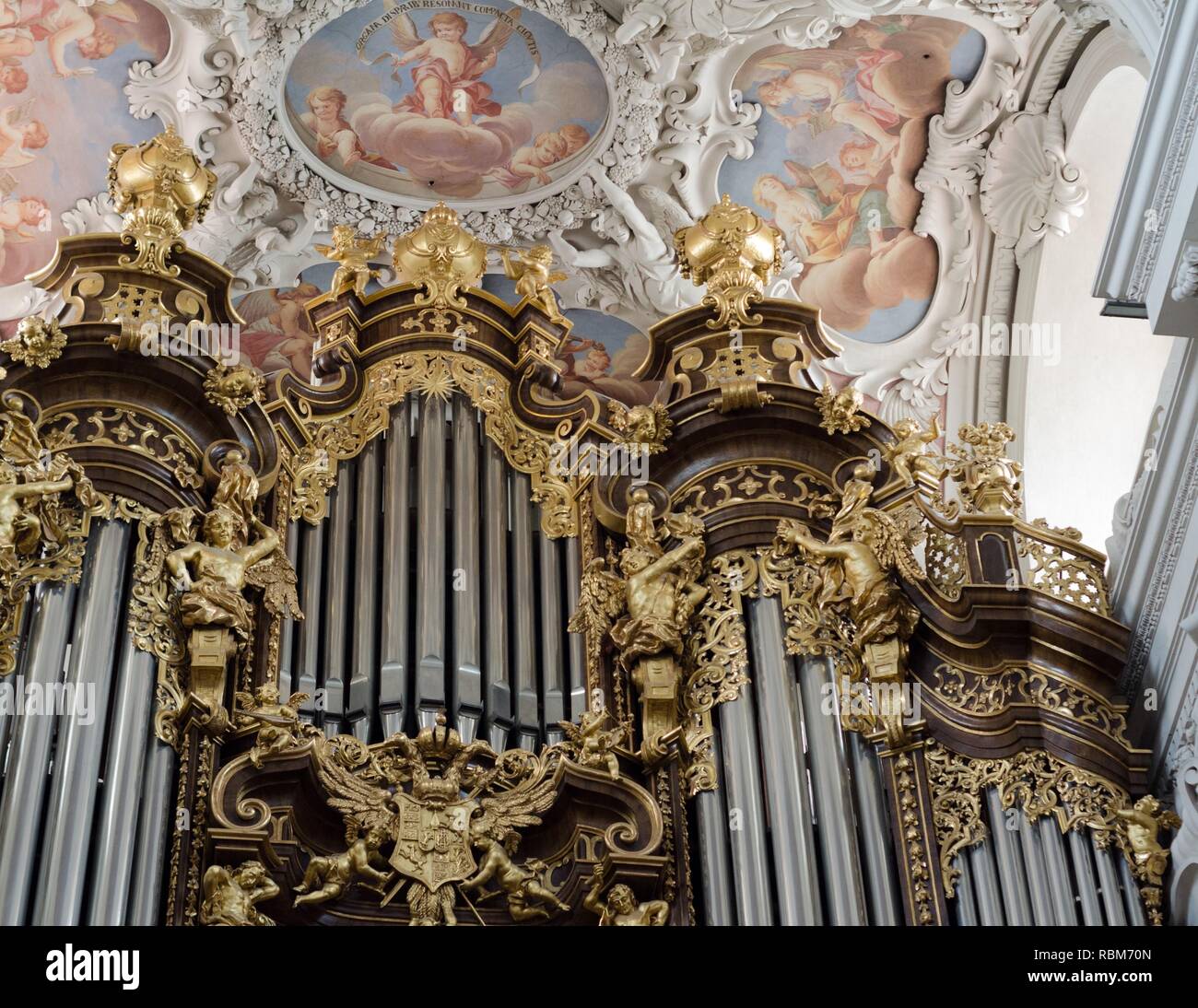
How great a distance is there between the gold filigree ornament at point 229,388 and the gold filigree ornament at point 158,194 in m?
0.77

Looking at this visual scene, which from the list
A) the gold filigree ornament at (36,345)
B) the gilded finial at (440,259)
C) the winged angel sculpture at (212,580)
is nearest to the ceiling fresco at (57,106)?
the gilded finial at (440,259)

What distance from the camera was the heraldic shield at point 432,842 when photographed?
9086 mm

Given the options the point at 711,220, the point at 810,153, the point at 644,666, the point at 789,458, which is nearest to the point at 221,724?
the point at 644,666

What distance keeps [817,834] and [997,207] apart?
5952 mm

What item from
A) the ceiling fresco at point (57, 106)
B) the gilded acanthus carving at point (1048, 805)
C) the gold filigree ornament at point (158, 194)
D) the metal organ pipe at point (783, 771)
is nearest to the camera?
the metal organ pipe at point (783, 771)

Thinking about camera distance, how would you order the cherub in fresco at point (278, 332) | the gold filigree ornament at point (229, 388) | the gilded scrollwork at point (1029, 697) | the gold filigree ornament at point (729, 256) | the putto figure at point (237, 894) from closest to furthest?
the putto figure at point (237, 894) → the gilded scrollwork at point (1029, 697) → the gold filigree ornament at point (229, 388) → the gold filigree ornament at point (729, 256) → the cherub in fresco at point (278, 332)

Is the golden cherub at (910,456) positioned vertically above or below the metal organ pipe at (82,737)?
above

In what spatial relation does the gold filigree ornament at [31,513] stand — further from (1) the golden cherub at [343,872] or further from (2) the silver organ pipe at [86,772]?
(1) the golden cherub at [343,872]

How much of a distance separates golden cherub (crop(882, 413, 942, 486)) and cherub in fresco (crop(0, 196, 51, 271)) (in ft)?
20.5

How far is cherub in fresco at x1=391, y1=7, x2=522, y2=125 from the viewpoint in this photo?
1303cm

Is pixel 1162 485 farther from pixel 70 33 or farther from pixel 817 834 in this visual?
pixel 70 33

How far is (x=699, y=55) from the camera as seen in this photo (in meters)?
12.9

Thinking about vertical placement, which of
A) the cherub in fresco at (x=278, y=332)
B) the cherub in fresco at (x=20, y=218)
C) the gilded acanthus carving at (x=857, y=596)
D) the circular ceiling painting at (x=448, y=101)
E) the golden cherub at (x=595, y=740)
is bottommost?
the golden cherub at (x=595, y=740)

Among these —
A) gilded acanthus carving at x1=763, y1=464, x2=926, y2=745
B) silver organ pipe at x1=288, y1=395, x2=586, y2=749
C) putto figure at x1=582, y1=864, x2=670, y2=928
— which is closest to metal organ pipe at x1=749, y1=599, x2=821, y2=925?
gilded acanthus carving at x1=763, y1=464, x2=926, y2=745
